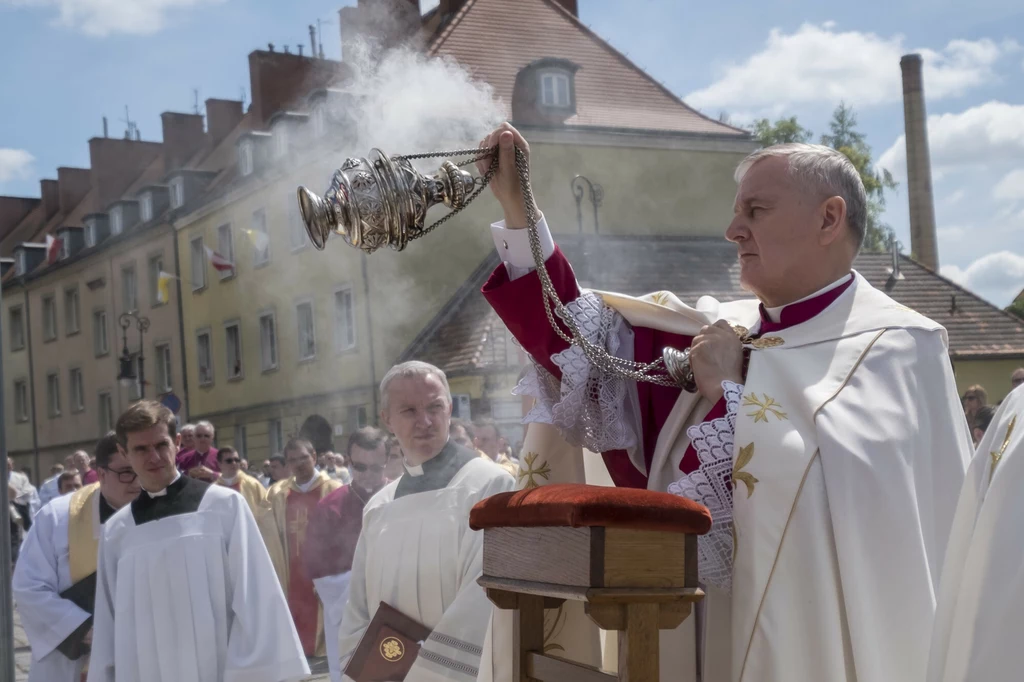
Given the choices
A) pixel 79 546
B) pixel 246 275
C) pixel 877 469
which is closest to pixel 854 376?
pixel 877 469

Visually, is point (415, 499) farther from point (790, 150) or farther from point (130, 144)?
point (130, 144)

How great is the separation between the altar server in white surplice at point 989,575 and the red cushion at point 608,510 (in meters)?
0.45

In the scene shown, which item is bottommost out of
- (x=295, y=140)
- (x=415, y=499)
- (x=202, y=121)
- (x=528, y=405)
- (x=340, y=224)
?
(x=415, y=499)

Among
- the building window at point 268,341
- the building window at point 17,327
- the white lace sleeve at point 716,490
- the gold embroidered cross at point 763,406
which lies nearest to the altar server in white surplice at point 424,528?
the white lace sleeve at point 716,490

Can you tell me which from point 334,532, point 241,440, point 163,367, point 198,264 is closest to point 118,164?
point 163,367

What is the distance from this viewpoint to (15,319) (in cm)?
4088

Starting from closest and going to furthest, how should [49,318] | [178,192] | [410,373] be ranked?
1. [410,373]
2. [178,192]
3. [49,318]

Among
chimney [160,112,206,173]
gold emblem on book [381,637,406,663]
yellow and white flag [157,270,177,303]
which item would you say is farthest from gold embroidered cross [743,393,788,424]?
chimney [160,112,206,173]

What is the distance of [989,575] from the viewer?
5.70ft

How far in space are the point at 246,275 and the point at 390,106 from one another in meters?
9.30

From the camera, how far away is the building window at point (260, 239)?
2647cm

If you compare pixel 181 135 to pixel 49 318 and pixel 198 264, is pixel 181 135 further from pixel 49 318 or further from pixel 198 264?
pixel 198 264

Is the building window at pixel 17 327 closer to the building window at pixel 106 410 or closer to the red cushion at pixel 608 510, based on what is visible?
the building window at pixel 106 410

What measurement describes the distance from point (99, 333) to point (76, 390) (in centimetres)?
250
